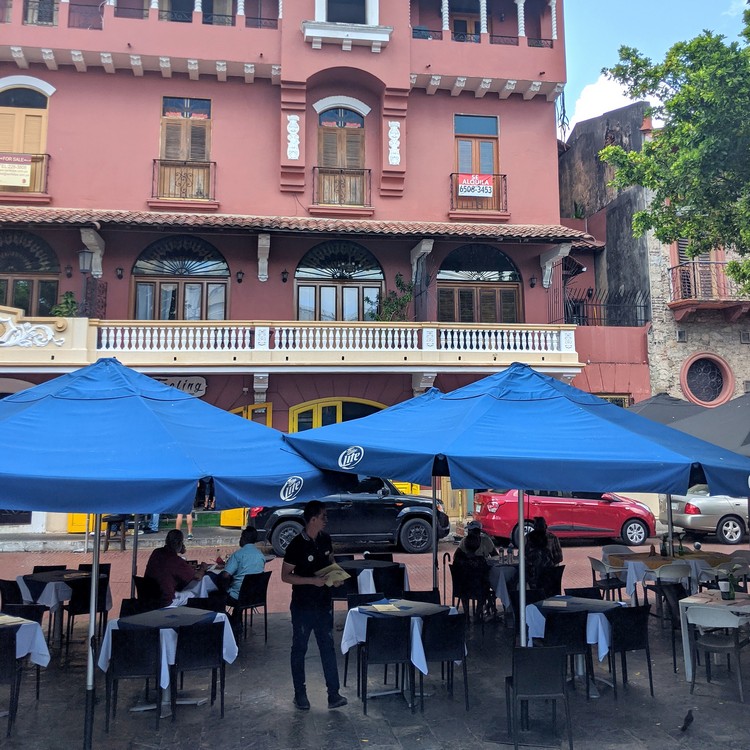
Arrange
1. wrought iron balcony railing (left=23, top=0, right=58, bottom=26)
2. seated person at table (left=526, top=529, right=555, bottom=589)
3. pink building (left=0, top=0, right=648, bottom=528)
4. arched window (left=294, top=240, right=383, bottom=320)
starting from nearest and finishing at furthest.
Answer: seated person at table (left=526, top=529, right=555, bottom=589) < pink building (left=0, top=0, right=648, bottom=528) < wrought iron balcony railing (left=23, top=0, right=58, bottom=26) < arched window (left=294, top=240, right=383, bottom=320)

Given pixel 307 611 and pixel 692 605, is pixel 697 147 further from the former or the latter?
pixel 307 611

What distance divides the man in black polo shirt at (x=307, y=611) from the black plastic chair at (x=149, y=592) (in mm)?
1720

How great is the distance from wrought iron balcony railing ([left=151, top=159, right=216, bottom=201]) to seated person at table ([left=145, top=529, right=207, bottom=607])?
13.0 meters

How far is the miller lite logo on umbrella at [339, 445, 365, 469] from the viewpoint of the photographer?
21.3ft

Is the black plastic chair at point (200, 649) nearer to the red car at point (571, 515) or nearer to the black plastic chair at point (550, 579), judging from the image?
the black plastic chair at point (550, 579)

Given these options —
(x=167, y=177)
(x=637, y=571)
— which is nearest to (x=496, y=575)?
(x=637, y=571)

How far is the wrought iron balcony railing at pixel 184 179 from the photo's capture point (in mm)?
18578

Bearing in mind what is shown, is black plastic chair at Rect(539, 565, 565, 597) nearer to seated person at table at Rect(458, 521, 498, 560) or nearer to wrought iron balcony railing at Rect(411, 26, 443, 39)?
seated person at table at Rect(458, 521, 498, 560)

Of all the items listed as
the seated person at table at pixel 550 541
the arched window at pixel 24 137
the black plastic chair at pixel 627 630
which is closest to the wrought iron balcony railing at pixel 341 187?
the arched window at pixel 24 137

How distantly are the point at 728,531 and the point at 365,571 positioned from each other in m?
11.9

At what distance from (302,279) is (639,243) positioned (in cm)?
1029

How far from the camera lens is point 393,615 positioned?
6172 millimetres

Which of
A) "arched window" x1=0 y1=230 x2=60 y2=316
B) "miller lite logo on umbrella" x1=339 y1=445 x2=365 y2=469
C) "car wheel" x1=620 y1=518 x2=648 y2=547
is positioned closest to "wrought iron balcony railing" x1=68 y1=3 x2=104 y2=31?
"arched window" x1=0 y1=230 x2=60 y2=316

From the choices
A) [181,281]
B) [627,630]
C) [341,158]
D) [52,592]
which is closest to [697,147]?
[627,630]
